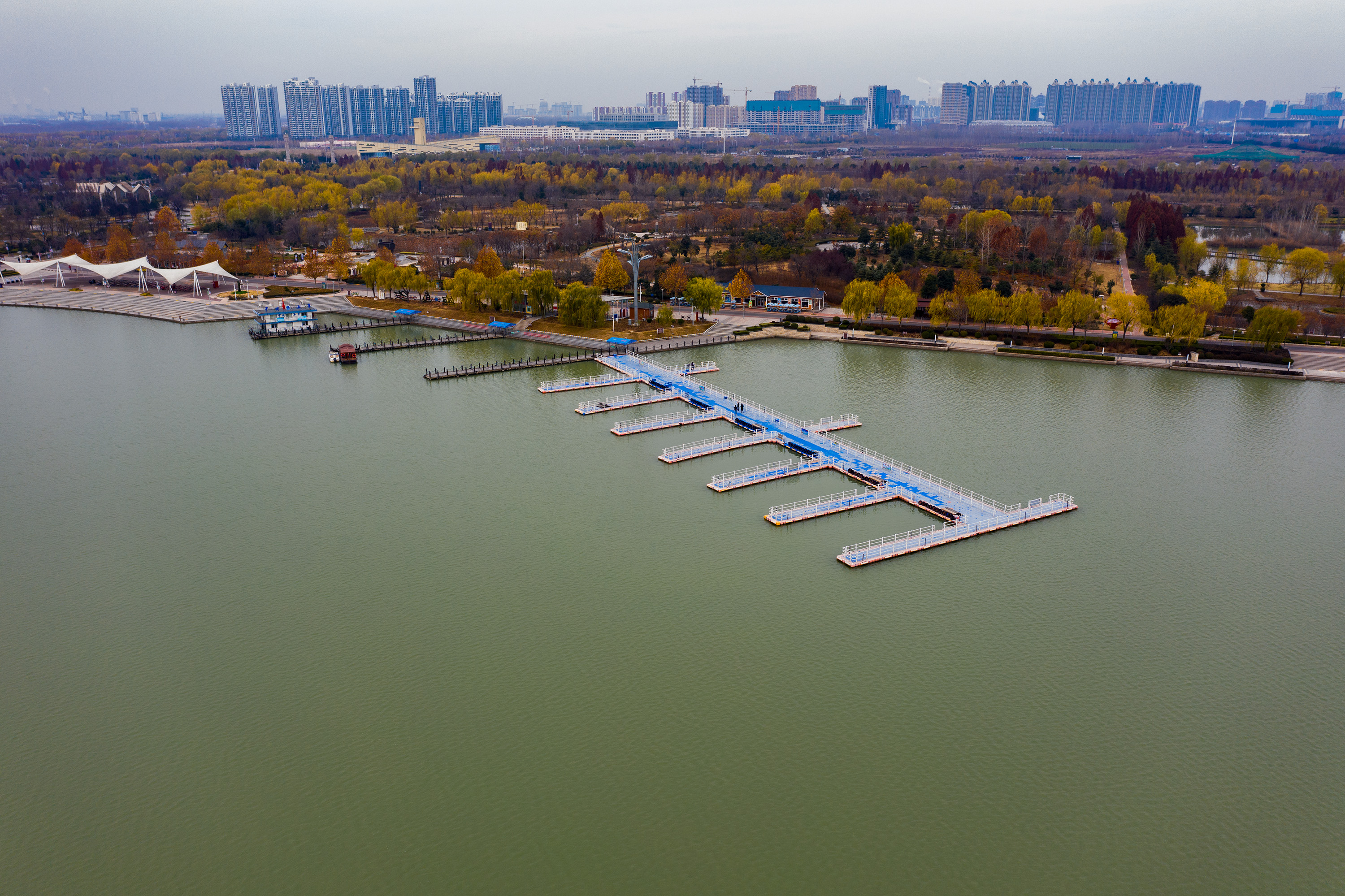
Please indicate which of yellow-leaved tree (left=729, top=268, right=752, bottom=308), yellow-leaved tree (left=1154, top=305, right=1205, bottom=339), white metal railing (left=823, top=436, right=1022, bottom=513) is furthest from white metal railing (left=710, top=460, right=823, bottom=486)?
yellow-leaved tree (left=729, top=268, right=752, bottom=308)

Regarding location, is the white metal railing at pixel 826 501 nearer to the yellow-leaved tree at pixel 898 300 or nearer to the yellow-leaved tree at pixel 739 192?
the yellow-leaved tree at pixel 898 300

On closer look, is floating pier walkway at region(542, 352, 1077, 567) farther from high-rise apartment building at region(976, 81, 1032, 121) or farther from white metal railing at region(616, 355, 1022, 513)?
high-rise apartment building at region(976, 81, 1032, 121)

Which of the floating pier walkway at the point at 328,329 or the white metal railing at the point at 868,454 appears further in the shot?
the floating pier walkway at the point at 328,329

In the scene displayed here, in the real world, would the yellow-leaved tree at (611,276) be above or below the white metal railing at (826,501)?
above

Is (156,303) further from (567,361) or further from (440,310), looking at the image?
(567,361)

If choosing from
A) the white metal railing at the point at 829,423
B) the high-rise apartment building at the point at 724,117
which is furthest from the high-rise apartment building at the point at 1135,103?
the white metal railing at the point at 829,423

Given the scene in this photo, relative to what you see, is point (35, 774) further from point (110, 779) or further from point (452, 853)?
point (452, 853)

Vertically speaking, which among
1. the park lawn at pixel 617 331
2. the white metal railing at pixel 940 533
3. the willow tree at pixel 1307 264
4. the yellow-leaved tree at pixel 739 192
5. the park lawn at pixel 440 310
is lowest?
the white metal railing at pixel 940 533
